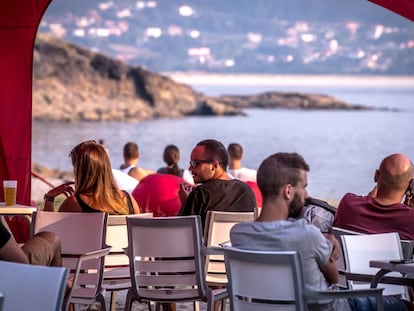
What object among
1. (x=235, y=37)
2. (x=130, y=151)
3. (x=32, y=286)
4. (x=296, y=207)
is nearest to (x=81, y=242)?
(x=296, y=207)

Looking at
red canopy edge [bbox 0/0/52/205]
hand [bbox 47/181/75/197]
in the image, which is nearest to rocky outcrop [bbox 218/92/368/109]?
red canopy edge [bbox 0/0/52/205]

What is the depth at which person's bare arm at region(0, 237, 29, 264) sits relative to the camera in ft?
12.5

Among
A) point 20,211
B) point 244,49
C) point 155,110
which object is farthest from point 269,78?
point 20,211

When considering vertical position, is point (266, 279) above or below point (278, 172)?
below

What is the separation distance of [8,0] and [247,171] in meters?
3.14

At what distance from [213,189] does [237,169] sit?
4.66m

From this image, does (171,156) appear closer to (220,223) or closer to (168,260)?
(220,223)

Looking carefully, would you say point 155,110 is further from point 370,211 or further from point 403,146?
point 370,211

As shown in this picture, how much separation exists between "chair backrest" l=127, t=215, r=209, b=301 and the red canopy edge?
11.4 feet

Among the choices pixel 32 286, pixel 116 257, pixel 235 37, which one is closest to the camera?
pixel 32 286

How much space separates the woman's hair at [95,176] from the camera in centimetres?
509

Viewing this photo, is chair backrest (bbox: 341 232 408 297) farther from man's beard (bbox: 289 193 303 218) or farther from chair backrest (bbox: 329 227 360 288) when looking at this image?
man's beard (bbox: 289 193 303 218)

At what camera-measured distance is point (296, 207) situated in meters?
3.74

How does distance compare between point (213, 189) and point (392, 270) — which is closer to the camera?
point (392, 270)
